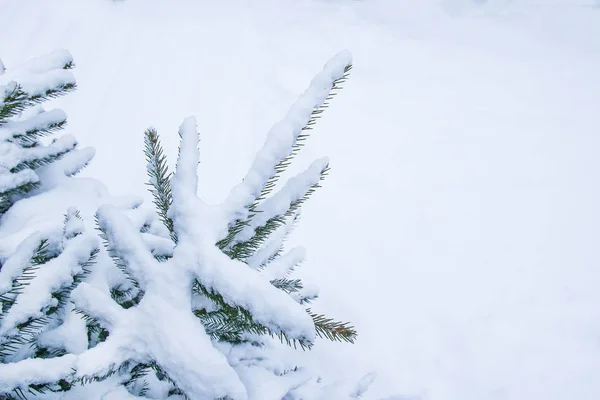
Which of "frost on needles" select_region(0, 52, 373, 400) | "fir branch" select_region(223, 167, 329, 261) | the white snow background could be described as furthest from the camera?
the white snow background

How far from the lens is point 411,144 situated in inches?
155

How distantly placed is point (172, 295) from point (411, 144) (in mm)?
3494

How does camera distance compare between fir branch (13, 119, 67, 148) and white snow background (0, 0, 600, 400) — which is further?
white snow background (0, 0, 600, 400)

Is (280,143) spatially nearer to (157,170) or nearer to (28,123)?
(157,170)

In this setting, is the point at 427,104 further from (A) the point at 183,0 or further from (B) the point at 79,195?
(B) the point at 79,195

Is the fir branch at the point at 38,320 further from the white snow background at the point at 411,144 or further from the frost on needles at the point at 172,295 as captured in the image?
the white snow background at the point at 411,144

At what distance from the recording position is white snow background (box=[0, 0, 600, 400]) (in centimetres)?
251

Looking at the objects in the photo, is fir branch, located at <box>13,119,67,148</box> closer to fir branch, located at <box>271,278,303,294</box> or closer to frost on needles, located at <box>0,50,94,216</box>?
frost on needles, located at <box>0,50,94,216</box>

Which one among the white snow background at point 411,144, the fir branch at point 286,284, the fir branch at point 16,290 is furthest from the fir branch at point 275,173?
the white snow background at point 411,144

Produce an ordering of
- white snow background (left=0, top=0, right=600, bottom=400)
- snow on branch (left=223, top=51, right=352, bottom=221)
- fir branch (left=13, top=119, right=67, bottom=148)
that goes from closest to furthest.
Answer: snow on branch (left=223, top=51, right=352, bottom=221), fir branch (left=13, top=119, right=67, bottom=148), white snow background (left=0, top=0, right=600, bottom=400)

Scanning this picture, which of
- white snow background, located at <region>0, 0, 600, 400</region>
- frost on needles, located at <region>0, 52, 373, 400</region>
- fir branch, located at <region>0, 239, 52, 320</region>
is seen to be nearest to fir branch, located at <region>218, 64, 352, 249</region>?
frost on needles, located at <region>0, 52, 373, 400</region>

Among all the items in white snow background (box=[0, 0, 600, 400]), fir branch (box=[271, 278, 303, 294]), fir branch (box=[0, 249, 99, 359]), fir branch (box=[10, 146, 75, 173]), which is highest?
white snow background (box=[0, 0, 600, 400])

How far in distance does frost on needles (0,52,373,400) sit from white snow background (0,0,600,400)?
5.19 feet

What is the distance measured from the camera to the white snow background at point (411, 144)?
2.51 metres
